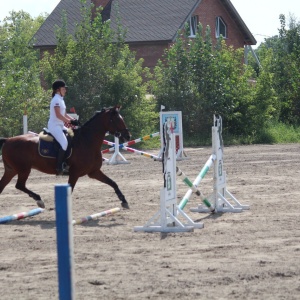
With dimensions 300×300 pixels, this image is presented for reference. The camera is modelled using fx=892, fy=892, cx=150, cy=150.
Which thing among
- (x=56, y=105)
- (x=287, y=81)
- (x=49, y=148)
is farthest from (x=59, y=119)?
(x=287, y=81)

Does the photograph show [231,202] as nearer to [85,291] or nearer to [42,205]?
[42,205]

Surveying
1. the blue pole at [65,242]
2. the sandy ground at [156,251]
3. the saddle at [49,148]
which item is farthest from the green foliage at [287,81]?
the blue pole at [65,242]

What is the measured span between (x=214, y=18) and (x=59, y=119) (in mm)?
46140

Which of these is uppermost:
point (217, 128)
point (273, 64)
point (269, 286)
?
point (273, 64)

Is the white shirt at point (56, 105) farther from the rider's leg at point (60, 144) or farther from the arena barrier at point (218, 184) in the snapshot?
the arena barrier at point (218, 184)

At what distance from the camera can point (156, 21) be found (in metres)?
57.5

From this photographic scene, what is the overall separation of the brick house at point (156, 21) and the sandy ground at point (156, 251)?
37.1 meters

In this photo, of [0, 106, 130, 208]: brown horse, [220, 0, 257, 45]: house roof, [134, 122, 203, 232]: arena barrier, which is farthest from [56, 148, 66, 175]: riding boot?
[220, 0, 257, 45]: house roof

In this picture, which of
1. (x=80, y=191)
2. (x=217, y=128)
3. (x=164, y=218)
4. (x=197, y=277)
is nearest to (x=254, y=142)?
(x=80, y=191)

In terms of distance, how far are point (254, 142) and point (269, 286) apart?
3059 centimetres

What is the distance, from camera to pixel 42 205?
15.5 metres

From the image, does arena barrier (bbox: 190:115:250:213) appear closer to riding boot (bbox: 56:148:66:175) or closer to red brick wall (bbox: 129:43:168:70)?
Result: riding boot (bbox: 56:148:66:175)

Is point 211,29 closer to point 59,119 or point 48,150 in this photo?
point 48,150

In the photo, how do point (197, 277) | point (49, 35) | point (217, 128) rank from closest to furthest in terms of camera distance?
point (197, 277) < point (217, 128) < point (49, 35)
